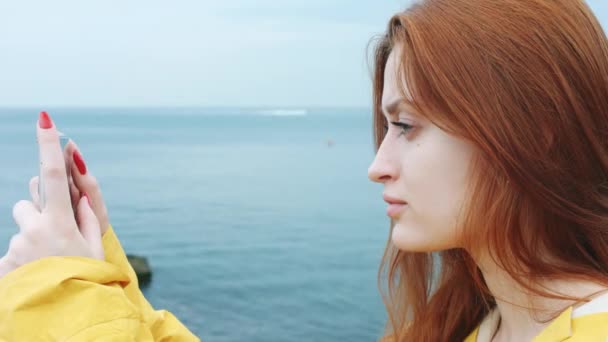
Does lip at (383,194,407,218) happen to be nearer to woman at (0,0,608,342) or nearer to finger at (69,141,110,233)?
woman at (0,0,608,342)

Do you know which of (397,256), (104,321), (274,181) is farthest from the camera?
(274,181)

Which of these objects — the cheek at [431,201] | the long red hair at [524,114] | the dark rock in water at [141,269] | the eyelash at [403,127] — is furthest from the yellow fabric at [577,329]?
the dark rock in water at [141,269]

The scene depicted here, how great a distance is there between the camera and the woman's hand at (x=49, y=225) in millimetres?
1695

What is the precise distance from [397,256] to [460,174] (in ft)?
2.61

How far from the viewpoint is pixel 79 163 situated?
195 centimetres

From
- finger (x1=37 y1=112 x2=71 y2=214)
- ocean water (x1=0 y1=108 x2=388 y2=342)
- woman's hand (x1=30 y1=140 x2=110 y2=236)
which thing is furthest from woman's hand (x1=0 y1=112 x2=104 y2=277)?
ocean water (x1=0 y1=108 x2=388 y2=342)

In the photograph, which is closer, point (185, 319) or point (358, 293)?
point (185, 319)

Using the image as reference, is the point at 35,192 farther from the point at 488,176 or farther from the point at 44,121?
the point at 488,176

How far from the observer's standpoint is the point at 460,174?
1.83 meters

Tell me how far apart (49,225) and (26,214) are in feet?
0.32

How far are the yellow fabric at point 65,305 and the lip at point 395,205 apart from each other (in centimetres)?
81

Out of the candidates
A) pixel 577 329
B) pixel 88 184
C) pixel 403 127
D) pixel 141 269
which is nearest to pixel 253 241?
pixel 141 269

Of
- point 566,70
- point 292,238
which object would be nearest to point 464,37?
point 566,70

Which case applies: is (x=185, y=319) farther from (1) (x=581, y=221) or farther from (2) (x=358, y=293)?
(1) (x=581, y=221)
